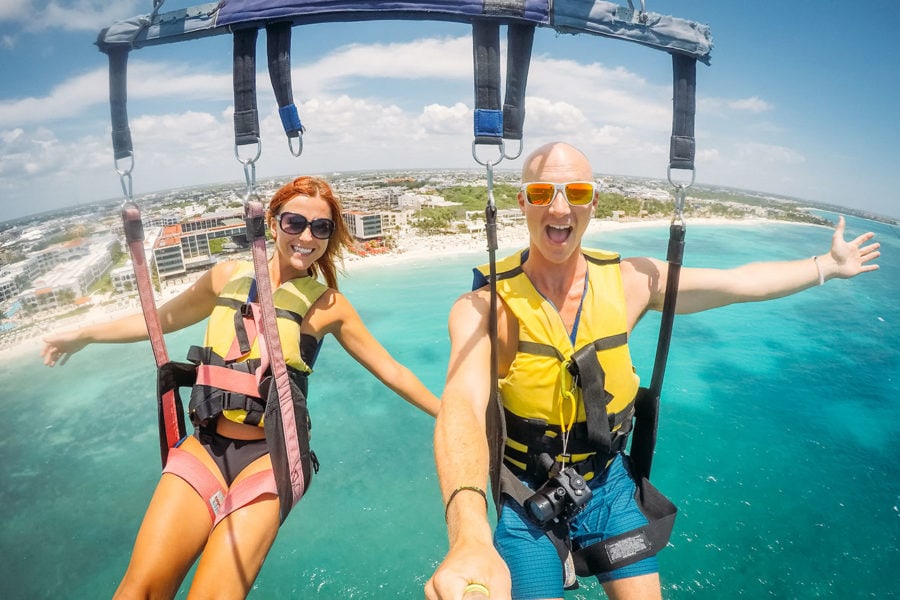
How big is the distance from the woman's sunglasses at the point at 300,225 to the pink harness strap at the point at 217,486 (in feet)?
4.51

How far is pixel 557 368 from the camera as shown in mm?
2008

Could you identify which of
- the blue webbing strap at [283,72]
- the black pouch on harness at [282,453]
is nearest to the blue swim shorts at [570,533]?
the black pouch on harness at [282,453]

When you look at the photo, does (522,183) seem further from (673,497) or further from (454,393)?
(673,497)

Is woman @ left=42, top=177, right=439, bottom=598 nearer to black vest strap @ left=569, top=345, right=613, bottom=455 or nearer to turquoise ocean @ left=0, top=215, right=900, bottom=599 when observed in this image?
turquoise ocean @ left=0, top=215, right=900, bottom=599

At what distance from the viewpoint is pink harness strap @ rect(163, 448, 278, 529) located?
6.59ft

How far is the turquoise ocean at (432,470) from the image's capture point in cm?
841

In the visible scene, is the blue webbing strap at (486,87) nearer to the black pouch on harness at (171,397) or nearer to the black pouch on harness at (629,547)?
the black pouch on harness at (629,547)

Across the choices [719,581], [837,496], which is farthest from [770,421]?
[719,581]

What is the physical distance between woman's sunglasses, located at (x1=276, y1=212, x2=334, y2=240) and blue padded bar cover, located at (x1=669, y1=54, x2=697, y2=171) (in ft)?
6.39

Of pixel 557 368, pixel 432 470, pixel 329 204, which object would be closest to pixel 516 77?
pixel 557 368

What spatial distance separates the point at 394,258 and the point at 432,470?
98.6ft

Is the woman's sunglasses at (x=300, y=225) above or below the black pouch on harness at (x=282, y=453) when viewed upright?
above

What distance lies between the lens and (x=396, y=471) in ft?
38.9

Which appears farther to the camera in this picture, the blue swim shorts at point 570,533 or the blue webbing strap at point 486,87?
the blue swim shorts at point 570,533
